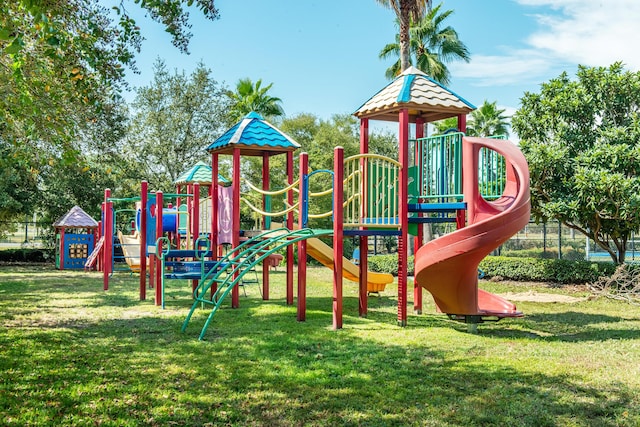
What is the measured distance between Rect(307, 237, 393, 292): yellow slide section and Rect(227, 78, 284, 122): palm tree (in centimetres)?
1877

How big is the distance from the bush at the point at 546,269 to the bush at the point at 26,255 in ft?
63.9

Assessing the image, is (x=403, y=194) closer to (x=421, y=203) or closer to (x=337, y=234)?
(x=421, y=203)

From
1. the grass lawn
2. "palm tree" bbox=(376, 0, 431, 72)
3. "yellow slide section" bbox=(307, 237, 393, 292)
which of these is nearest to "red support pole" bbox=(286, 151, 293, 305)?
"yellow slide section" bbox=(307, 237, 393, 292)

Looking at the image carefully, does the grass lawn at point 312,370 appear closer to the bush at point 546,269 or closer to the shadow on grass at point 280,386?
the shadow on grass at point 280,386

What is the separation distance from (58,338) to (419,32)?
Answer: 67.3 ft

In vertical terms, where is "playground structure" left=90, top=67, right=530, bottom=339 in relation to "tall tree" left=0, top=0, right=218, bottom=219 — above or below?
below

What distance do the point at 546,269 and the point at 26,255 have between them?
22.3 m

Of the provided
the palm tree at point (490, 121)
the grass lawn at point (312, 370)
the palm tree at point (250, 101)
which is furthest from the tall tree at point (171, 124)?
the grass lawn at point (312, 370)

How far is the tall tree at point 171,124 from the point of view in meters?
30.0

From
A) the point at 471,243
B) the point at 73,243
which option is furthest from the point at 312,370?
the point at 73,243

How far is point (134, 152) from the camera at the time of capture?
30.1 meters

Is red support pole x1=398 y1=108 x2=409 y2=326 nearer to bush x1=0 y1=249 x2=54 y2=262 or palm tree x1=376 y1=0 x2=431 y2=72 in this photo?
palm tree x1=376 y1=0 x2=431 y2=72

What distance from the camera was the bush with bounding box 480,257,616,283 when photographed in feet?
49.9

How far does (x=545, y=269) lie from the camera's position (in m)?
16.4
